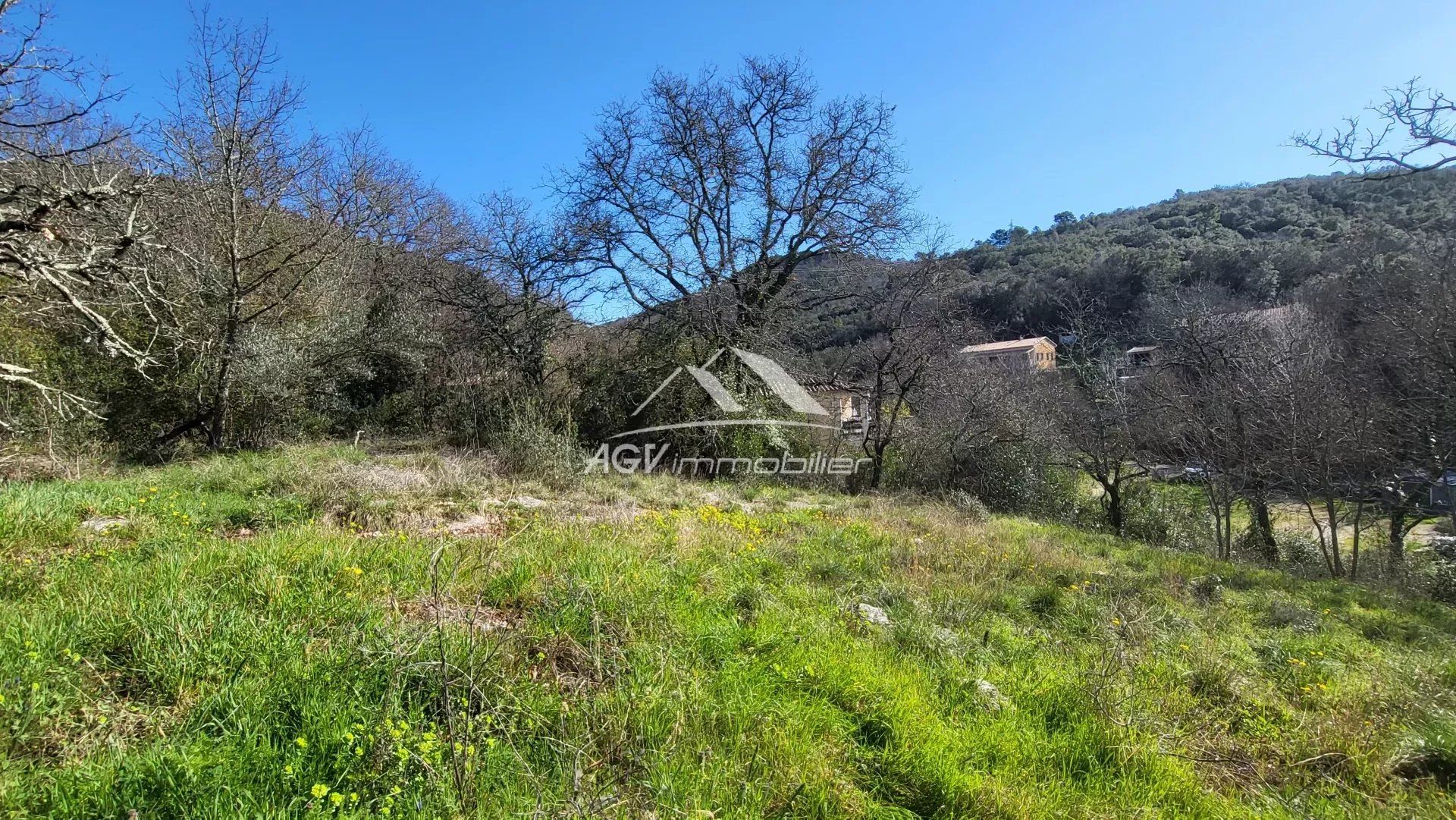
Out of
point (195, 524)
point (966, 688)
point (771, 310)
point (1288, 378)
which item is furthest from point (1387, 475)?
A: point (195, 524)

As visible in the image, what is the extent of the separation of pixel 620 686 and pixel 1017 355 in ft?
63.0

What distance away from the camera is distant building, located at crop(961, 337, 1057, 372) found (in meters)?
14.8

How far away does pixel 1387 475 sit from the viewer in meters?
9.90

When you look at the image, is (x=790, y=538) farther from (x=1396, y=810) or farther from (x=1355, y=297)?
(x=1355, y=297)

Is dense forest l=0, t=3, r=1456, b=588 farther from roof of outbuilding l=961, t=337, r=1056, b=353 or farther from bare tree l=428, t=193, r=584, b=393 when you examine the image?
roof of outbuilding l=961, t=337, r=1056, b=353

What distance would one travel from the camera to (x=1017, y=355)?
719 inches

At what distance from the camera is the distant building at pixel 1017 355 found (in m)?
14.8

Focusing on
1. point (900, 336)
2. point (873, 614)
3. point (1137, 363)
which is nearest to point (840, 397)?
point (900, 336)

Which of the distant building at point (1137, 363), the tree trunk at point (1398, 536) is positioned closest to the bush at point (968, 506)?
the distant building at point (1137, 363)

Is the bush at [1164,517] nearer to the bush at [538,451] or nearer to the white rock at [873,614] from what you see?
the white rock at [873,614]

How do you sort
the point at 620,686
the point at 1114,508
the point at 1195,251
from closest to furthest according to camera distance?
the point at 620,686 < the point at 1114,508 < the point at 1195,251

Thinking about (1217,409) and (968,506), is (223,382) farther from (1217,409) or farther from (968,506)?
(1217,409)

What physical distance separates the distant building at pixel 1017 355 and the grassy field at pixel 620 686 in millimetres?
10268

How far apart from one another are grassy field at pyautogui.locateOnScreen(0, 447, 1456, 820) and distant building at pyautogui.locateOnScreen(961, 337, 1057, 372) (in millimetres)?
10268
